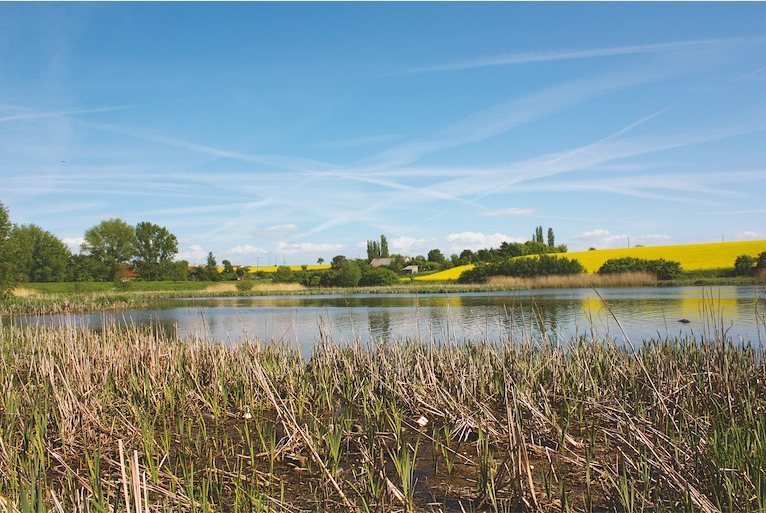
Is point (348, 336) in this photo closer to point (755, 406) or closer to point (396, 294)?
point (755, 406)

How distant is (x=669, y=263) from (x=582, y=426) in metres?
43.4

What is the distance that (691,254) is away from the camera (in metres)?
49.5

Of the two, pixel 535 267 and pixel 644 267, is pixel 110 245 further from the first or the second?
pixel 644 267

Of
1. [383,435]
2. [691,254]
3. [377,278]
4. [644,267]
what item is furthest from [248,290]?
[383,435]

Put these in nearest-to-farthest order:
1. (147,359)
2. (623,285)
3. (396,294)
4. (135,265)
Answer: (147,359)
(623,285)
(396,294)
(135,265)

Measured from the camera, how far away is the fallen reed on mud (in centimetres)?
373

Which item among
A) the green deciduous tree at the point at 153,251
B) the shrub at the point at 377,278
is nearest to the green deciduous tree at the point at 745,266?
the shrub at the point at 377,278

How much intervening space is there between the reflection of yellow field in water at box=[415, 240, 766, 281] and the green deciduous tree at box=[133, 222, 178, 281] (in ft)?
155

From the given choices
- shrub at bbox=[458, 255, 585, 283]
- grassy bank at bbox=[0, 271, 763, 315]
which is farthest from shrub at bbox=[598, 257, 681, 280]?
shrub at bbox=[458, 255, 585, 283]

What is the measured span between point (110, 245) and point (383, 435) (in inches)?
3376

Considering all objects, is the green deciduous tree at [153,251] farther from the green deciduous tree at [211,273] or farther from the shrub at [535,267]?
the shrub at [535,267]

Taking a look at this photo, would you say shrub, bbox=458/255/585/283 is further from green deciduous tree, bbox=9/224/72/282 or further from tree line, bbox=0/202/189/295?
green deciduous tree, bbox=9/224/72/282

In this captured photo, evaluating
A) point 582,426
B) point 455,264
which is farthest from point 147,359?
point 455,264

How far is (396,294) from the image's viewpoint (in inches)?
1786
